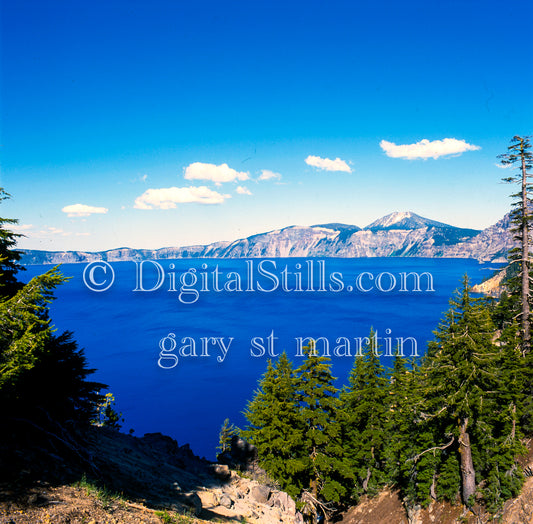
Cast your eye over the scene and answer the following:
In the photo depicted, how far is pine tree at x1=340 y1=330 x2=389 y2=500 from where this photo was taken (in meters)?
27.0

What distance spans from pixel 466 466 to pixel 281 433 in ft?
35.5

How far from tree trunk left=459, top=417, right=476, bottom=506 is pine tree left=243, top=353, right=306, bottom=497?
9.37 m

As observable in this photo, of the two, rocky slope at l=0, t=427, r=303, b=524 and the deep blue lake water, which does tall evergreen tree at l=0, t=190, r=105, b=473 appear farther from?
the deep blue lake water

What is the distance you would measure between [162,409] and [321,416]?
51208 millimetres

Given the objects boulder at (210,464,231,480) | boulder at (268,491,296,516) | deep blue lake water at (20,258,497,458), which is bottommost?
deep blue lake water at (20,258,497,458)

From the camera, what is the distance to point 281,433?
72.9ft

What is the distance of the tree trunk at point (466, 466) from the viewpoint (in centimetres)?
1805

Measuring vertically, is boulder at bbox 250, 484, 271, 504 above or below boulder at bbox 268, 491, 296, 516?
above

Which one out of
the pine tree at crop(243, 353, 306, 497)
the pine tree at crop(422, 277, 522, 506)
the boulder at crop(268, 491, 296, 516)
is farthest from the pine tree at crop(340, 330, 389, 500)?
the boulder at crop(268, 491, 296, 516)

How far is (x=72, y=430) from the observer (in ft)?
48.1

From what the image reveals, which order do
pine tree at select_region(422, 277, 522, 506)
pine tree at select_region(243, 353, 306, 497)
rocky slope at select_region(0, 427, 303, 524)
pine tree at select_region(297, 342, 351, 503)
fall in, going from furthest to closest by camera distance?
1. pine tree at select_region(297, 342, 351, 503)
2. pine tree at select_region(243, 353, 306, 497)
3. pine tree at select_region(422, 277, 522, 506)
4. rocky slope at select_region(0, 427, 303, 524)

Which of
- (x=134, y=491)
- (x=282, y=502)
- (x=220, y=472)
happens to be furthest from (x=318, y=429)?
(x=134, y=491)

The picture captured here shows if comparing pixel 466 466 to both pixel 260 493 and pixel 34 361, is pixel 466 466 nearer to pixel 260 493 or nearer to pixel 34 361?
pixel 260 493

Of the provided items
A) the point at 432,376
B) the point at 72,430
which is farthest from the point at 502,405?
the point at 72,430
